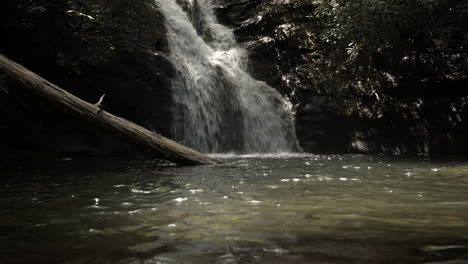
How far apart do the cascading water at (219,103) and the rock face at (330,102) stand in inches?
25.1

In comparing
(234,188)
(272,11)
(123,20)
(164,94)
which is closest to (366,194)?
(234,188)

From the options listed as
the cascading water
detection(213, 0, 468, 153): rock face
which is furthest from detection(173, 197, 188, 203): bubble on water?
detection(213, 0, 468, 153): rock face

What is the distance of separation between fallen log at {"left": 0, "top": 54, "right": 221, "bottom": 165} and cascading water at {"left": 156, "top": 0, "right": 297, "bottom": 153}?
15.1 feet

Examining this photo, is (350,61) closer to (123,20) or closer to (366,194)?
(123,20)

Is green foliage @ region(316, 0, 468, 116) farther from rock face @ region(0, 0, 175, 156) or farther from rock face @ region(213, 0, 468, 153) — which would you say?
rock face @ region(0, 0, 175, 156)

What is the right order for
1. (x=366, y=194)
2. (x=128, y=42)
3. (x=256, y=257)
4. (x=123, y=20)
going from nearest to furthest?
(x=256, y=257) → (x=366, y=194) → (x=123, y=20) → (x=128, y=42)

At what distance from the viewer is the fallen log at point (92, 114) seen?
26.5 ft

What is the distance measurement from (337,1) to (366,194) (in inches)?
402

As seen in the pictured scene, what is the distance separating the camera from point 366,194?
17.4 feet

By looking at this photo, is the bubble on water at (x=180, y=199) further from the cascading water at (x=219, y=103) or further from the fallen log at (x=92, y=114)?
the cascading water at (x=219, y=103)

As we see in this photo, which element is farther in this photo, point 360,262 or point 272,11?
point 272,11

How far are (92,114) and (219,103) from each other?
6777 mm

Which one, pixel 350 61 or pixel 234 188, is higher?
pixel 350 61

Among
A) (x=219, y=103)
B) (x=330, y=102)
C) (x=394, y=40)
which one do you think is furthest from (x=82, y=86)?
(x=394, y=40)
